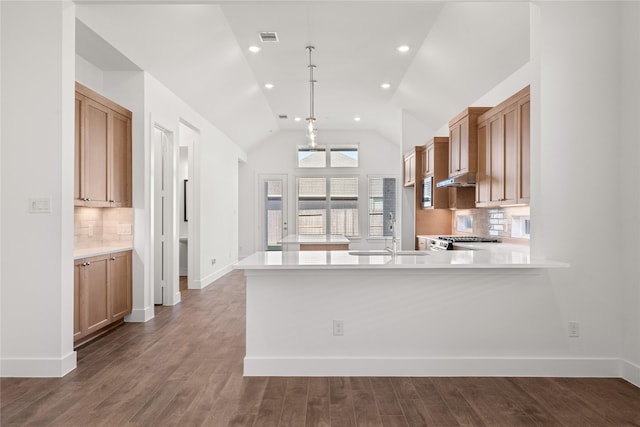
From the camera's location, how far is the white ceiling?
392cm

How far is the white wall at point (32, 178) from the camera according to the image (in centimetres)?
303

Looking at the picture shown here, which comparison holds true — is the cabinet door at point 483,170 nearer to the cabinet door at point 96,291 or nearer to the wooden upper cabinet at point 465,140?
the wooden upper cabinet at point 465,140

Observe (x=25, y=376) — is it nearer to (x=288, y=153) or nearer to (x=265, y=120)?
(x=265, y=120)

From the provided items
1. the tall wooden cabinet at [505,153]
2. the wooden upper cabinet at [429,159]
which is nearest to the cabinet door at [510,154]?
the tall wooden cabinet at [505,153]

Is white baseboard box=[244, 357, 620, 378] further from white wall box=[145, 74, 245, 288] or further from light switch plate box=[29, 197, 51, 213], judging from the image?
white wall box=[145, 74, 245, 288]

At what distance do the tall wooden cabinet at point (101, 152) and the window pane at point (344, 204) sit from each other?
20.4 ft

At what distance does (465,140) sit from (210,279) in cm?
454

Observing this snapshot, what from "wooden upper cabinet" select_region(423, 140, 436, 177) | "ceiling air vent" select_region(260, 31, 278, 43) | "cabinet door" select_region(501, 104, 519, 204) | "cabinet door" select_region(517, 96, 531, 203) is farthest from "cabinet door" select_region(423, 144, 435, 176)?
"ceiling air vent" select_region(260, 31, 278, 43)

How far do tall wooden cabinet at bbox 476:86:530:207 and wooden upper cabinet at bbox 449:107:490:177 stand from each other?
0.27ft

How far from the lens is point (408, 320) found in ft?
10.0

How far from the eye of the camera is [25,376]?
3.00 m

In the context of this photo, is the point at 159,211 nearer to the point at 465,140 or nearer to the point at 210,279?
the point at 210,279

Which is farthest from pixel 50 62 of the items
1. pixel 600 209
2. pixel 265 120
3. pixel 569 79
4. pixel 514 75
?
pixel 265 120

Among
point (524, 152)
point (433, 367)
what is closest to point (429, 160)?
point (524, 152)
